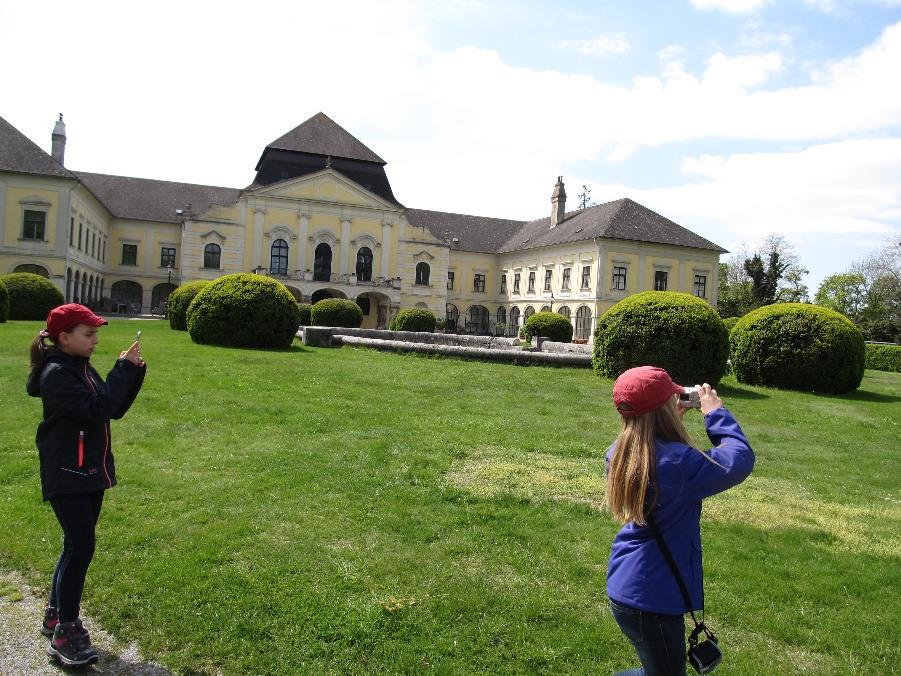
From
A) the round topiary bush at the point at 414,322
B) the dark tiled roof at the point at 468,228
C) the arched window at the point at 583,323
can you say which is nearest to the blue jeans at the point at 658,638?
the round topiary bush at the point at 414,322

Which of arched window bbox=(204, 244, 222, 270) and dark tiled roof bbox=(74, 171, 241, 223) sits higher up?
dark tiled roof bbox=(74, 171, 241, 223)

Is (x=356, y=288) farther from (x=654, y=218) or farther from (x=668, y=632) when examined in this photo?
(x=668, y=632)

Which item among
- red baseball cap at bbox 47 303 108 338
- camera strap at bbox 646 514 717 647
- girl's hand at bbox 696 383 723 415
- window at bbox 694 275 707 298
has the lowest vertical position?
camera strap at bbox 646 514 717 647

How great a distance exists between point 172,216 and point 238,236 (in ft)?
27.1

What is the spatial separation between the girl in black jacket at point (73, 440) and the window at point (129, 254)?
168 feet

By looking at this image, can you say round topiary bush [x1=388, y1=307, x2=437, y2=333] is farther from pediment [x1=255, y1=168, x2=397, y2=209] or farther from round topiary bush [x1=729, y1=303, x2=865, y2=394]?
round topiary bush [x1=729, y1=303, x2=865, y2=394]

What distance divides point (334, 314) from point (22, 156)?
67.3ft

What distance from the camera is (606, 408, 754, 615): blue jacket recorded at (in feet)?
9.05

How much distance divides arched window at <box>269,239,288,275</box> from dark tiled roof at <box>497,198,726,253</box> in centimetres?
1827

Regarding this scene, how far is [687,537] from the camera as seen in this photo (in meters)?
2.85

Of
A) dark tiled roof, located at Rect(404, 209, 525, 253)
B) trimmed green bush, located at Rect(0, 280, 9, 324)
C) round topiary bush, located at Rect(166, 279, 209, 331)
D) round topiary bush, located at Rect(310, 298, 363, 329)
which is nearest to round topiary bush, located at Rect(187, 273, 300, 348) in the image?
round topiary bush, located at Rect(166, 279, 209, 331)

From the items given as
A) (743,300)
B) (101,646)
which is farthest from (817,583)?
(743,300)

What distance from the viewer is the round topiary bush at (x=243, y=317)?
1759 centimetres

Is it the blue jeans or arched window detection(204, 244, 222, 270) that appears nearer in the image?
the blue jeans
